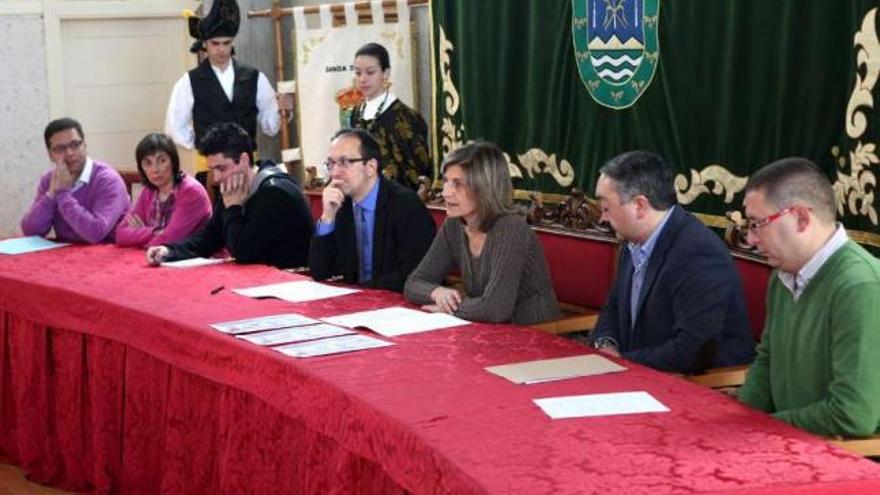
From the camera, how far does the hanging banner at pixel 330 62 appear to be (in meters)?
6.65

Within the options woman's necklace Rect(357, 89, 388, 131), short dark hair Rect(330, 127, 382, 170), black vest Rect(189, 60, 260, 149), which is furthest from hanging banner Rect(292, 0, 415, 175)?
short dark hair Rect(330, 127, 382, 170)

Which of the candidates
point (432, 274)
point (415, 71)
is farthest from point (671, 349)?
point (415, 71)

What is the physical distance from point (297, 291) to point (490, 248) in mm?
670

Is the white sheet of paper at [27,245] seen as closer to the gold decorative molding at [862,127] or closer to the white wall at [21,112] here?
the white wall at [21,112]

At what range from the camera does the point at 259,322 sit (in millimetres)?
3814

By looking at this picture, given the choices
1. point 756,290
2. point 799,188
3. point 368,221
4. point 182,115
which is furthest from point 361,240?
point 182,115

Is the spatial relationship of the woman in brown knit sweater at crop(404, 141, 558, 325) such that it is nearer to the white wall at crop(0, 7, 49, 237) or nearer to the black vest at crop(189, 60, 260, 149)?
the black vest at crop(189, 60, 260, 149)

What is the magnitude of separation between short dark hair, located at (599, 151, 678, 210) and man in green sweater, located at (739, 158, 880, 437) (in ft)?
1.99

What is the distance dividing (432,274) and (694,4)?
1.27m

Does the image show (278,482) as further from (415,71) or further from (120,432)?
(415,71)

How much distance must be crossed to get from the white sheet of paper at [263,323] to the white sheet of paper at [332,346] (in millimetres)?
245

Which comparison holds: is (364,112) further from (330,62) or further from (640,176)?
(640,176)

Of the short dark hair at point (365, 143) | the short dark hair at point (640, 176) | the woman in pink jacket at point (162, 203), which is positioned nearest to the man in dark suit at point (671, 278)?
the short dark hair at point (640, 176)

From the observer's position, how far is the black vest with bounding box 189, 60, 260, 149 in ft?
23.9
